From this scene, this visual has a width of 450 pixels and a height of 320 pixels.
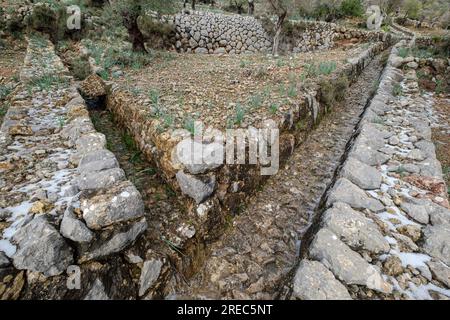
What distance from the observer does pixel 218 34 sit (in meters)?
12.3

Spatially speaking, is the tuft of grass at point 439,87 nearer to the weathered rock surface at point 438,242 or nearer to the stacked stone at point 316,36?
the weathered rock surface at point 438,242

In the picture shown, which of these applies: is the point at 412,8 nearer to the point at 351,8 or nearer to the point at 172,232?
the point at 351,8

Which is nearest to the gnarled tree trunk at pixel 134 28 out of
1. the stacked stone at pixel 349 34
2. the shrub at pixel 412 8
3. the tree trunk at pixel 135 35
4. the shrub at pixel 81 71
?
the tree trunk at pixel 135 35

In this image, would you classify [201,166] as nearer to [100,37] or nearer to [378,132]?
[378,132]

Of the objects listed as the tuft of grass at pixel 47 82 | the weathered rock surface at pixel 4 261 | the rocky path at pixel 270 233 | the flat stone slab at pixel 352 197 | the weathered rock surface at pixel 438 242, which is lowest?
the rocky path at pixel 270 233

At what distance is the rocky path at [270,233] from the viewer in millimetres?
2457

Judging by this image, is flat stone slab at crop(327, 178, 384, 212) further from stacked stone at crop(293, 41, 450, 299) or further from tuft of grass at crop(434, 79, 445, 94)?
tuft of grass at crop(434, 79, 445, 94)

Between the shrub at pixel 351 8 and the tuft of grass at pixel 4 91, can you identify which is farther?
the shrub at pixel 351 8

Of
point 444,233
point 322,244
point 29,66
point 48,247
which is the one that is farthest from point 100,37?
point 444,233

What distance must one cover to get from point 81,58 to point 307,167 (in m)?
6.81

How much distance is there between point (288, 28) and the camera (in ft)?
45.7

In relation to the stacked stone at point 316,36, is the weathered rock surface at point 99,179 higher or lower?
lower

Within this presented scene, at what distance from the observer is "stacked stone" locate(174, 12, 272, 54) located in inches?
456

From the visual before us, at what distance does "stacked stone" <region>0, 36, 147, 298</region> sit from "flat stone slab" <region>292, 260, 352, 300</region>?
1470mm
